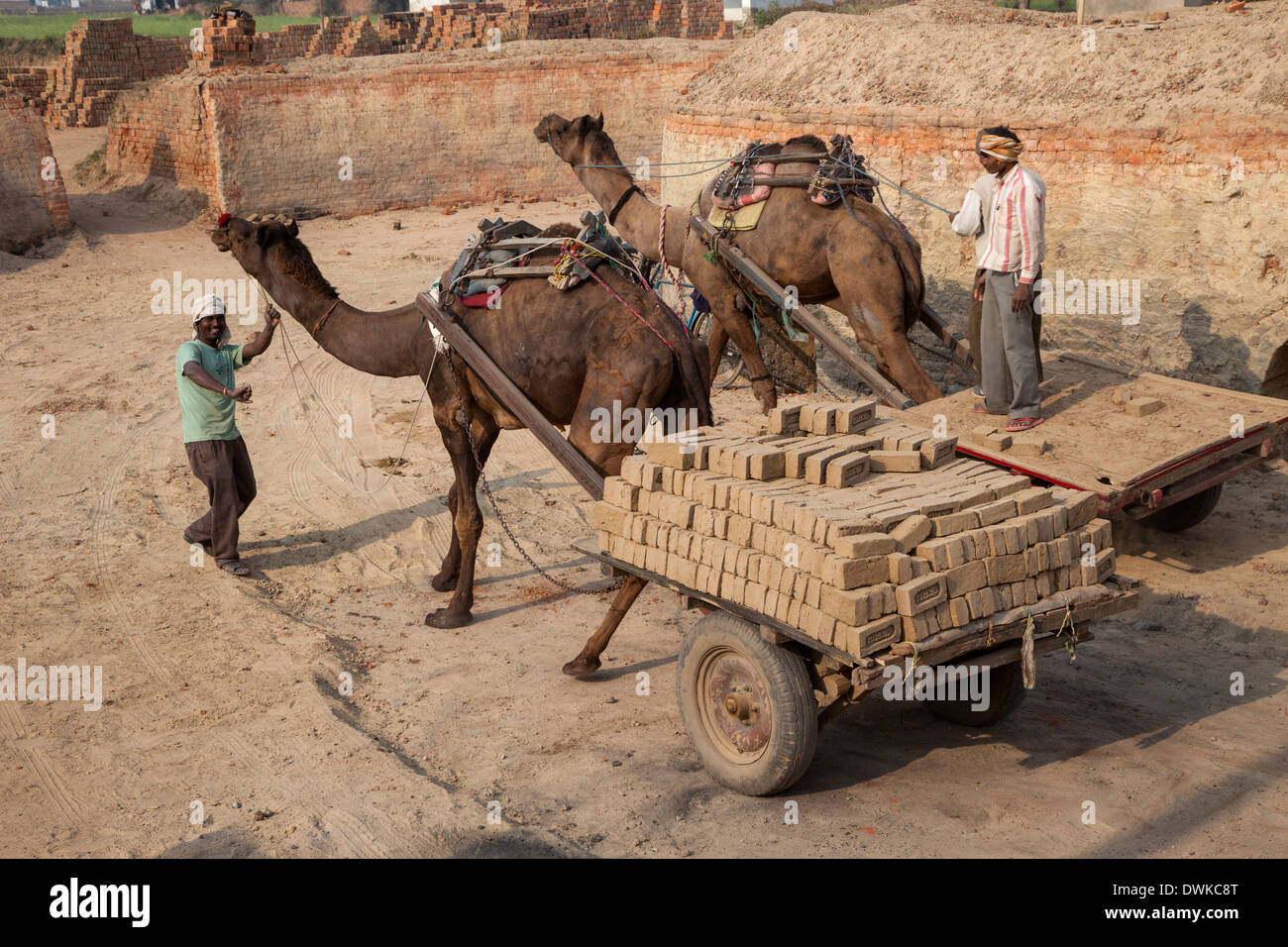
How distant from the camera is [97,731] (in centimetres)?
672

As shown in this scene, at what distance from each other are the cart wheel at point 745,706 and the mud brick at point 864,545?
631mm

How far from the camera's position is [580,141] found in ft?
37.4

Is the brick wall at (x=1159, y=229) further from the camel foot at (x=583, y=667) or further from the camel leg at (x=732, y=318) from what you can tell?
the camel foot at (x=583, y=667)

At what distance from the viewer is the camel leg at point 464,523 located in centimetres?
826

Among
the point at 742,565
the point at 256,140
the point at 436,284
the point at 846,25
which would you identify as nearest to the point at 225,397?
the point at 436,284

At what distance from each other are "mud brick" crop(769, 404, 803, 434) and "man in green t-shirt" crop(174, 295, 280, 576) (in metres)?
4.12

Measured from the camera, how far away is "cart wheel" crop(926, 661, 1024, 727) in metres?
6.16

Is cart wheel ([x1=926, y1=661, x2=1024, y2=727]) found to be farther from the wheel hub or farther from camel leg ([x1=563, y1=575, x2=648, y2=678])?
camel leg ([x1=563, y1=575, x2=648, y2=678])

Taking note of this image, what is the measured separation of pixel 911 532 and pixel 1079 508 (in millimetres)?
971

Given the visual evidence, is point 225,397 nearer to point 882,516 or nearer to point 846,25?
point 882,516

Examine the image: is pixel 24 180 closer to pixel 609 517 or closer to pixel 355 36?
pixel 355 36

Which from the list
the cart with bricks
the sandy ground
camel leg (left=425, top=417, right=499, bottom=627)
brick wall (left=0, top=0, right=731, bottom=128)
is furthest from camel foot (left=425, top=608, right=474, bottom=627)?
brick wall (left=0, top=0, right=731, bottom=128)

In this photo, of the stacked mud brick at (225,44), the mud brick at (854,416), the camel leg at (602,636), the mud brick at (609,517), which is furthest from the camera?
the stacked mud brick at (225,44)

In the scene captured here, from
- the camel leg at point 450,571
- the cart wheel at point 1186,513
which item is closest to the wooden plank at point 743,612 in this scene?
the camel leg at point 450,571
